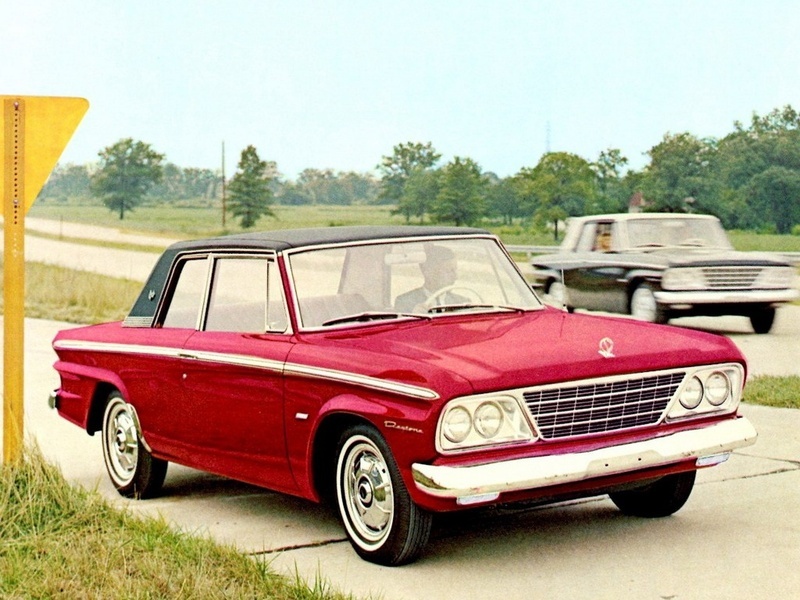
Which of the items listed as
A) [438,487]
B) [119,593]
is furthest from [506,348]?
[119,593]

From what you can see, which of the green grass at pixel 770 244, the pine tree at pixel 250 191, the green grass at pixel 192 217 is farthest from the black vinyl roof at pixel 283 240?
the pine tree at pixel 250 191

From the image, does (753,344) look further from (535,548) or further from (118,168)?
(118,168)

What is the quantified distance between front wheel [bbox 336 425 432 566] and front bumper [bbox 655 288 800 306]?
12.3m

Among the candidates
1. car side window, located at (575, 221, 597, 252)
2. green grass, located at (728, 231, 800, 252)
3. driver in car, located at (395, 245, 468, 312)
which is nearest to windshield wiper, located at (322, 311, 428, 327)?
driver in car, located at (395, 245, 468, 312)

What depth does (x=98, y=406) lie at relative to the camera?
859 centimetres

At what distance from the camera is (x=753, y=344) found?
1745cm

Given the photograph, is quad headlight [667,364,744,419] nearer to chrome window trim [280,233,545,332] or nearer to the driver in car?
chrome window trim [280,233,545,332]

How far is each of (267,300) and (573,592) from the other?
2296mm

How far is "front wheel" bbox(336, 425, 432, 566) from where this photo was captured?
19.7 feet

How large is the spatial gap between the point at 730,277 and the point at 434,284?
39.0ft

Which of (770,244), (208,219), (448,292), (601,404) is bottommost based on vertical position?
(208,219)

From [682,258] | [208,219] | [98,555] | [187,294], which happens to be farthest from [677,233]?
[208,219]

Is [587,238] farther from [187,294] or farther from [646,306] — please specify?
[187,294]

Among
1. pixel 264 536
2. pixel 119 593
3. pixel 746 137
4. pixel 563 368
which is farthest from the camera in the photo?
pixel 746 137
